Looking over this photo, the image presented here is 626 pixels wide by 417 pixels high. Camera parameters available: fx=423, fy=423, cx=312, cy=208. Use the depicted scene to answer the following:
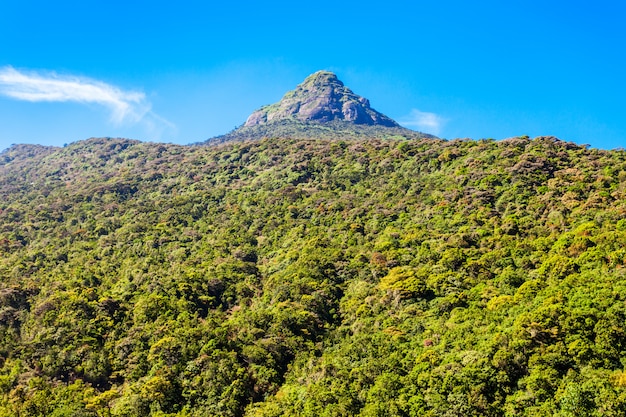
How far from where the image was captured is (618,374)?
26.1 meters

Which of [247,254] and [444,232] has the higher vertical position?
[444,232]

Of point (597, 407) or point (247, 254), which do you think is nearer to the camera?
point (597, 407)

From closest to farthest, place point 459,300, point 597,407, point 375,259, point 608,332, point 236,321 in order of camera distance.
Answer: point 597,407, point 608,332, point 459,300, point 236,321, point 375,259

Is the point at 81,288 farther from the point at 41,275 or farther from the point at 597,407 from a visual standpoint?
the point at 597,407

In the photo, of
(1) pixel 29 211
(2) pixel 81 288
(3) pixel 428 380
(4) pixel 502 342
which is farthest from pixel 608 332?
(1) pixel 29 211

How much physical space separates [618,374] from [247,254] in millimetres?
51611

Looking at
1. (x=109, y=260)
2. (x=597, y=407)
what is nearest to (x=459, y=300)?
(x=597, y=407)

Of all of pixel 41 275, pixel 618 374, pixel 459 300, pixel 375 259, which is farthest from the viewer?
pixel 41 275

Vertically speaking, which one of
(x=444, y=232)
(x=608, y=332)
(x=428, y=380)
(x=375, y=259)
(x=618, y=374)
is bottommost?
(x=428, y=380)

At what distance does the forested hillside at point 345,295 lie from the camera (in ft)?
100

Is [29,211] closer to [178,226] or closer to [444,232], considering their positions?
[178,226]

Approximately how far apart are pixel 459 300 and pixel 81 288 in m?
48.0

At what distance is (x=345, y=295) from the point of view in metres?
53.1

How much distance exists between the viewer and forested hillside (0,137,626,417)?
30.5 meters
